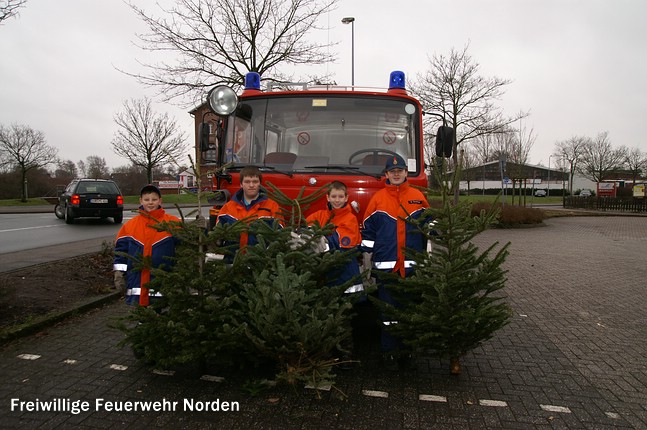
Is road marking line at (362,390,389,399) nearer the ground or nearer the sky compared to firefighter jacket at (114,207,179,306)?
nearer the ground

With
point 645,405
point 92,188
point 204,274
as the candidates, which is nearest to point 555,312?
point 645,405

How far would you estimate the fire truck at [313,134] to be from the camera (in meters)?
4.64

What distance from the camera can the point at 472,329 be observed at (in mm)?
3182

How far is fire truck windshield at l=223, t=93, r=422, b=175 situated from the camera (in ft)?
15.6

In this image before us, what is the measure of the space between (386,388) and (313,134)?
275cm

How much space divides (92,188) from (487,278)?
17468 mm

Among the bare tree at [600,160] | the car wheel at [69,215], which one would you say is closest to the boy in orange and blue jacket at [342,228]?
the car wheel at [69,215]

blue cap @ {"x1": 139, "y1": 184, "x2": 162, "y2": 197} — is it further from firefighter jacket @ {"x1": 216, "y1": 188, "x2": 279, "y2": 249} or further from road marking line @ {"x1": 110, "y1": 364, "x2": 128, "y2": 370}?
road marking line @ {"x1": 110, "y1": 364, "x2": 128, "y2": 370}

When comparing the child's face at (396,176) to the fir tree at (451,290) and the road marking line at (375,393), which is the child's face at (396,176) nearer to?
the fir tree at (451,290)

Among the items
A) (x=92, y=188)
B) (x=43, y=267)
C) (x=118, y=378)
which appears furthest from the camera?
(x=92, y=188)

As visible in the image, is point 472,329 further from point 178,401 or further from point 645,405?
point 178,401

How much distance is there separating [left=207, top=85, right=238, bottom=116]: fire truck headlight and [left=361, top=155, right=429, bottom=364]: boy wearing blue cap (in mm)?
1961

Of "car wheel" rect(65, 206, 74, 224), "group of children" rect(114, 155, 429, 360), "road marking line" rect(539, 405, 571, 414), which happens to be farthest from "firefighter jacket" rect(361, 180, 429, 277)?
"car wheel" rect(65, 206, 74, 224)

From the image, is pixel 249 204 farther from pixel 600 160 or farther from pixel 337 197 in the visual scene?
pixel 600 160
